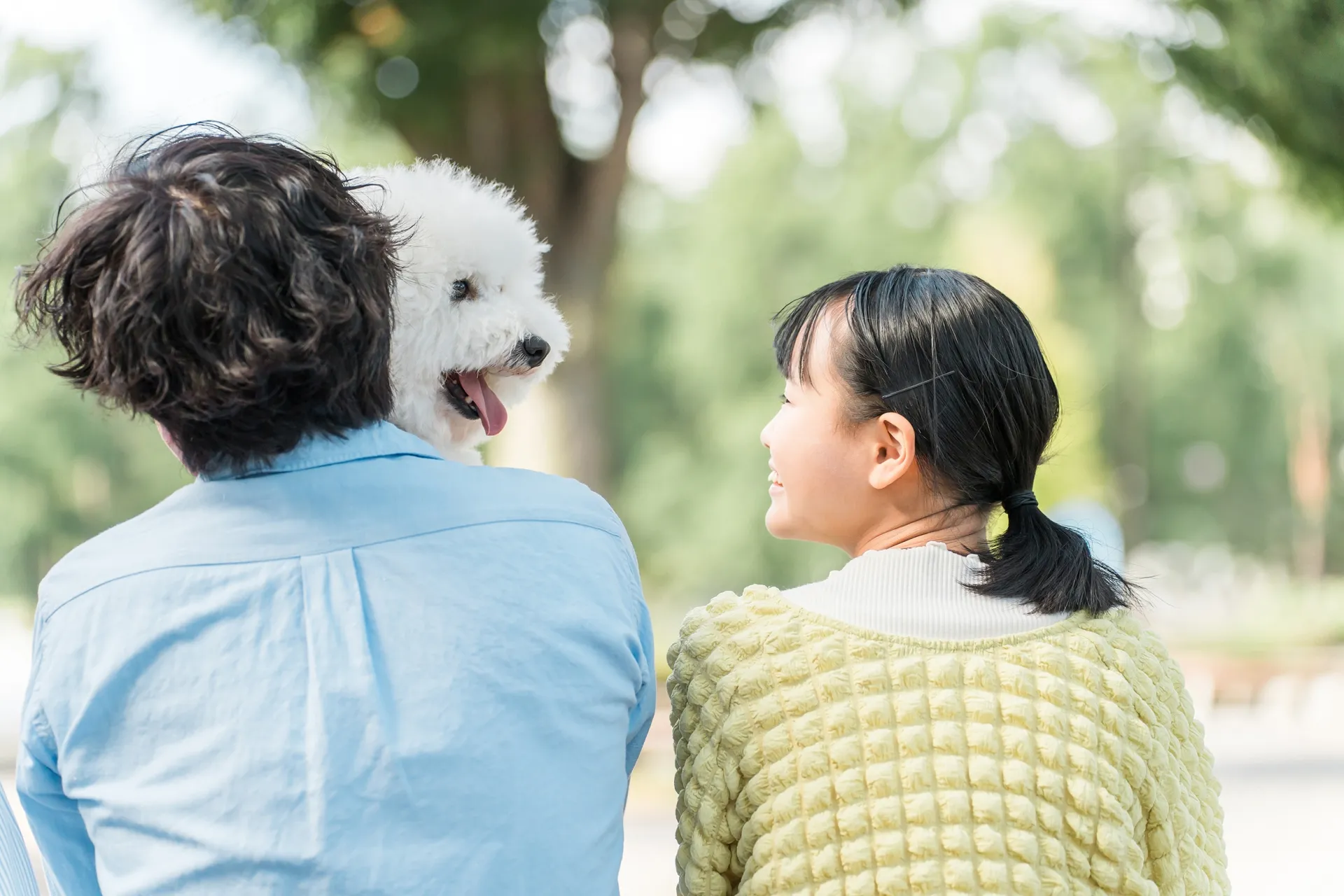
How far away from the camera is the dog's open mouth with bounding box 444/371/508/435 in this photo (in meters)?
1.81

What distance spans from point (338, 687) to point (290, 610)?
8cm

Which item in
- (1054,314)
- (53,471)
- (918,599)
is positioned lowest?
(53,471)

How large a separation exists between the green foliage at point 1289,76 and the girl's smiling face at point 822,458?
3.24 m

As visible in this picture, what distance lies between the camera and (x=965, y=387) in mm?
1366

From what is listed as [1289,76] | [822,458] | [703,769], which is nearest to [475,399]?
[822,458]

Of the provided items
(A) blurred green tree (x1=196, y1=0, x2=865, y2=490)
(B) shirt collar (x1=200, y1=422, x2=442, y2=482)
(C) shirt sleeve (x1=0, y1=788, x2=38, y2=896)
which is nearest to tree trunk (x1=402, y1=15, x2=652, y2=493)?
(A) blurred green tree (x1=196, y1=0, x2=865, y2=490)

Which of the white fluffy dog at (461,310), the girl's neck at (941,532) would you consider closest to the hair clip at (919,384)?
the girl's neck at (941,532)

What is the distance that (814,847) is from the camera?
1.22 meters

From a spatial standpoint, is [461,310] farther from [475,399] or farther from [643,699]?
[643,699]

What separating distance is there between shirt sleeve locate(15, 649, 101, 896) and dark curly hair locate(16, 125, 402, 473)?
0.26 meters

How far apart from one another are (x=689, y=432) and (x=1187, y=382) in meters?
8.20

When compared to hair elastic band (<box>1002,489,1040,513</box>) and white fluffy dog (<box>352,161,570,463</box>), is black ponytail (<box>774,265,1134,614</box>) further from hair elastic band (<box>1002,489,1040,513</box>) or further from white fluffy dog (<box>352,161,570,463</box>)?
white fluffy dog (<box>352,161,570,463</box>)

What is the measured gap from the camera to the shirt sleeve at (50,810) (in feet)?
3.59

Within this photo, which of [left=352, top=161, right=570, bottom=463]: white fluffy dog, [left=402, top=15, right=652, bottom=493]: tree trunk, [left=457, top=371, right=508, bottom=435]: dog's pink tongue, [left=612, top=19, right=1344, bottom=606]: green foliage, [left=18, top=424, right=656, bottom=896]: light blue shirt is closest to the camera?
[left=18, top=424, right=656, bottom=896]: light blue shirt
